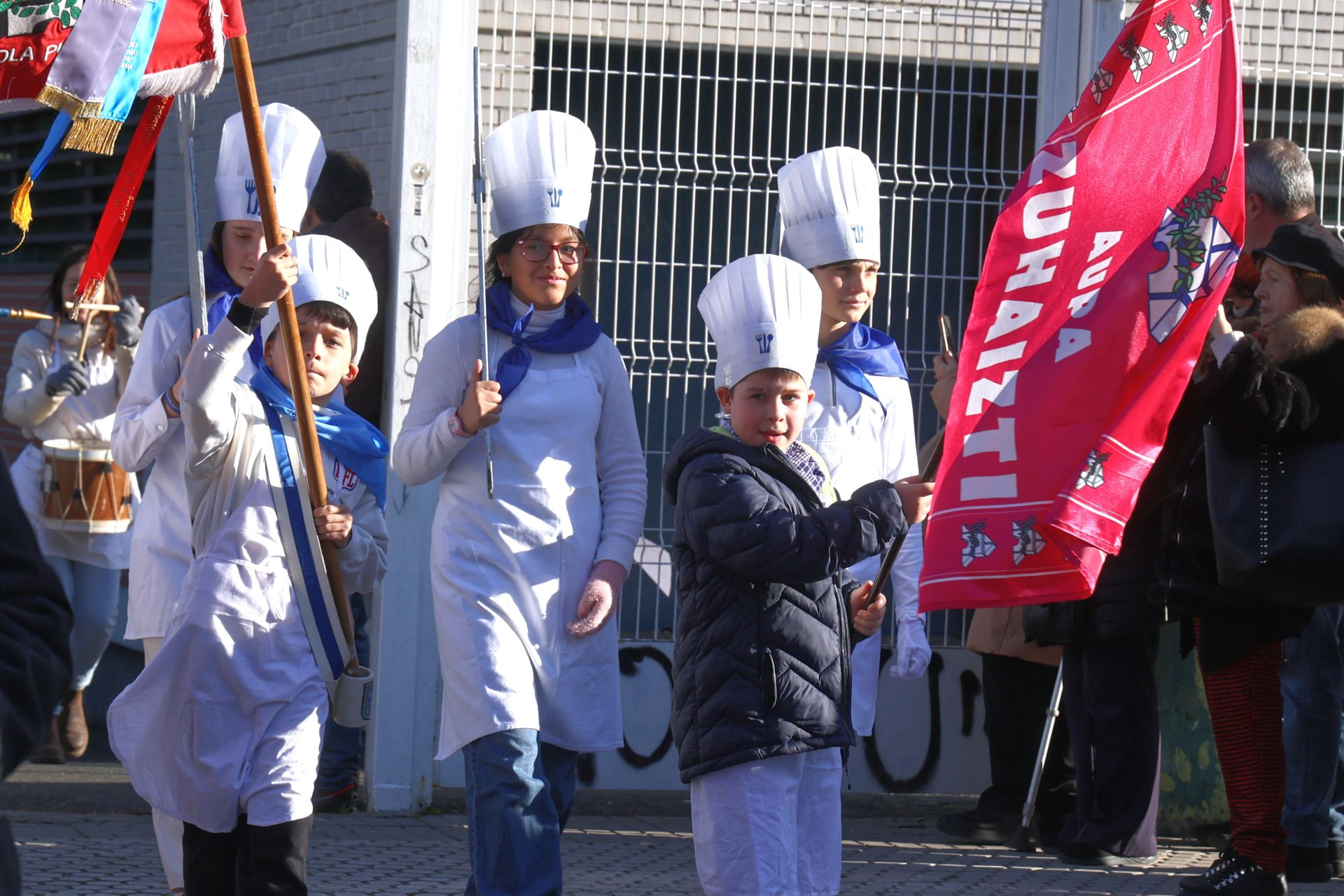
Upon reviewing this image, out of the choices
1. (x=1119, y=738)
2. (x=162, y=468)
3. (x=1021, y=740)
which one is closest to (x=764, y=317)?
(x=162, y=468)

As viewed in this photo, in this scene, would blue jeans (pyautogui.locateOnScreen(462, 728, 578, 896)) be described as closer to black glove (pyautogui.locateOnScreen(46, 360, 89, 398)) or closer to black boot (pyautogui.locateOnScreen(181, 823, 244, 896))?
black boot (pyautogui.locateOnScreen(181, 823, 244, 896))

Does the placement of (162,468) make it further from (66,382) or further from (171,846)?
(66,382)

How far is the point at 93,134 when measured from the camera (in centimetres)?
381

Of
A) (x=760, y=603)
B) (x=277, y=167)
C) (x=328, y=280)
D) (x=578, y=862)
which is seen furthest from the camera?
(x=578, y=862)

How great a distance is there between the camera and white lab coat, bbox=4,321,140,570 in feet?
25.3

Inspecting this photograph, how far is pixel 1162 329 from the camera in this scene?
4.27m

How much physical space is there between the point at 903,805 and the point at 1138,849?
149 cm

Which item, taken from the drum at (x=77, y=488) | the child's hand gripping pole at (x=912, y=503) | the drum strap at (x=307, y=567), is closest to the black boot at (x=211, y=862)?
the drum strap at (x=307, y=567)

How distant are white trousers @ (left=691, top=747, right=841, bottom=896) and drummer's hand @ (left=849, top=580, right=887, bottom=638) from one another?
1.61ft

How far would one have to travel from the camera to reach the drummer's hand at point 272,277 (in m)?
3.98

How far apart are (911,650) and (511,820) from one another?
1.33m

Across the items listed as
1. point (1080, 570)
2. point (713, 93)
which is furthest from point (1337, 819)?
point (713, 93)

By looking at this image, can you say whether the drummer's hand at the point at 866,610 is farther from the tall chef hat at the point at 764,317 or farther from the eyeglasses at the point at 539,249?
the eyeglasses at the point at 539,249

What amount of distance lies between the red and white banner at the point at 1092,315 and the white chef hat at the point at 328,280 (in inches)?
60.8
